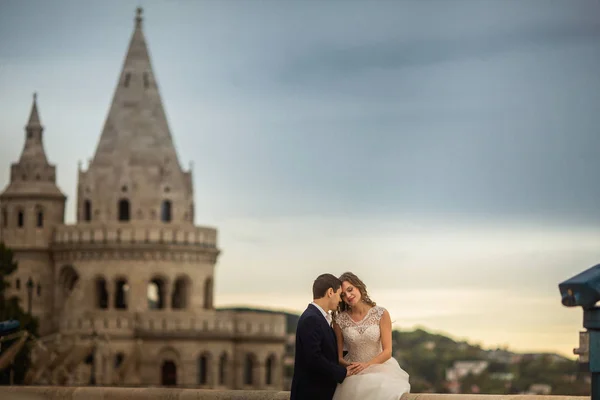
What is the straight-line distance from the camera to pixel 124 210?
330ft

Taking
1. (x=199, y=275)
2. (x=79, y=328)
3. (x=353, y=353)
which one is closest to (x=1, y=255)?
(x=79, y=328)

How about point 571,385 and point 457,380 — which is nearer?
point 571,385

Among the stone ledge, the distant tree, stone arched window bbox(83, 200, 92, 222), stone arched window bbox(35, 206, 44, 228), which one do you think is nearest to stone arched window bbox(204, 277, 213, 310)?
stone arched window bbox(83, 200, 92, 222)

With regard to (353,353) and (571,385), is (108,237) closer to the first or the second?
(571,385)

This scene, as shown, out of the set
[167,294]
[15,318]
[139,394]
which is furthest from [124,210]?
[139,394]

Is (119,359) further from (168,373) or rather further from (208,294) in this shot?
(208,294)

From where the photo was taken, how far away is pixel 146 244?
321ft

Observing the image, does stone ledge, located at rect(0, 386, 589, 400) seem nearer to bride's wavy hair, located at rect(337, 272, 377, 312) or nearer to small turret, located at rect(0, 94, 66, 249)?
bride's wavy hair, located at rect(337, 272, 377, 312)

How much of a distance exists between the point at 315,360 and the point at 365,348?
80cm

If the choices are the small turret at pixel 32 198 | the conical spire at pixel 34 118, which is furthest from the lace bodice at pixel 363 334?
the conical spire at pixel 34 118

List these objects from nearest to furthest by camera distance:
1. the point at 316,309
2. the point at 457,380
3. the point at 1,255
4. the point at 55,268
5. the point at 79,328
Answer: the point at 316,309 < the point at 1,255 < the point at 79,328 < the point at 55,268 < the point at 457,380

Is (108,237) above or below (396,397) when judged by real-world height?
above

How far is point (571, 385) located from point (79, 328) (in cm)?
5702

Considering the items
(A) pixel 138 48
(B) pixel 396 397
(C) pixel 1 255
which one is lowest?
(B) pixel 396 397
